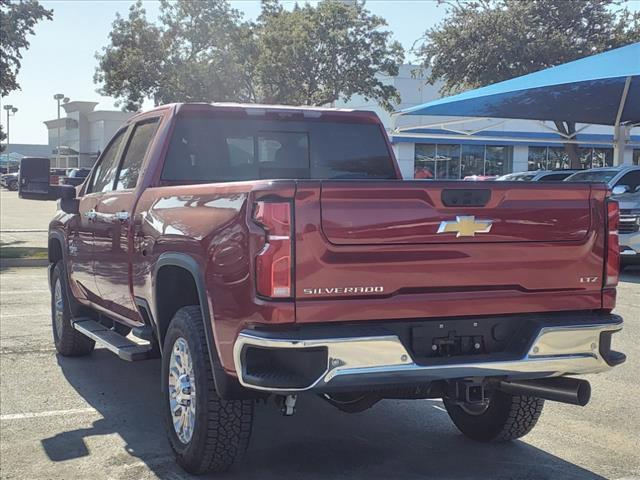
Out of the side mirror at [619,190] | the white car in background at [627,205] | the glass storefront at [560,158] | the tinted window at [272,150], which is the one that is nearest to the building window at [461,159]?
the glass storefront at [560,158]

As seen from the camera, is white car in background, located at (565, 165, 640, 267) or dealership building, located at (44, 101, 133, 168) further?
dealership building, located at (44, 101, 133, 168)

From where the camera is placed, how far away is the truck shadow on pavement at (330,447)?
14.2 ft

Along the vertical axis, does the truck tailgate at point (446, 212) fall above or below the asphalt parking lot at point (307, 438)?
above

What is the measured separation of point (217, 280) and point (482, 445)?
221 centimetres

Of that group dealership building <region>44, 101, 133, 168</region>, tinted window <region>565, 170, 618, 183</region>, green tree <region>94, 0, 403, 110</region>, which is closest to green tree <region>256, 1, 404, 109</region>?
green tree <region>94, 0, 403, 110</region>

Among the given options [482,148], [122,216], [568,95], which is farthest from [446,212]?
[482,148]

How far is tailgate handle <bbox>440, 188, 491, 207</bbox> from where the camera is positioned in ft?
12.1

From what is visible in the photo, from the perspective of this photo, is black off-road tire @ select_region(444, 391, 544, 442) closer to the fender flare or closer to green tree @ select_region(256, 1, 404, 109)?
the fender flare

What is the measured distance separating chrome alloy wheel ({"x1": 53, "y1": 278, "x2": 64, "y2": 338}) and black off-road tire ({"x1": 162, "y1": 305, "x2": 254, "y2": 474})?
335 cm

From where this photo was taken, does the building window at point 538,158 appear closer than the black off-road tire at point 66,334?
→ No

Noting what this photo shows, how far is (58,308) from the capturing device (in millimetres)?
7195

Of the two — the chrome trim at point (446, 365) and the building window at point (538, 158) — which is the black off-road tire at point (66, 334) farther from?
the building window at point (538, 158)

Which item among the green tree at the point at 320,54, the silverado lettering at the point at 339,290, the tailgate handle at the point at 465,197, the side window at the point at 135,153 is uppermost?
the green tree at the point at 320,54

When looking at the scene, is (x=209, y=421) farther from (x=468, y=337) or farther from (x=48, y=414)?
(x=48, y=414)
